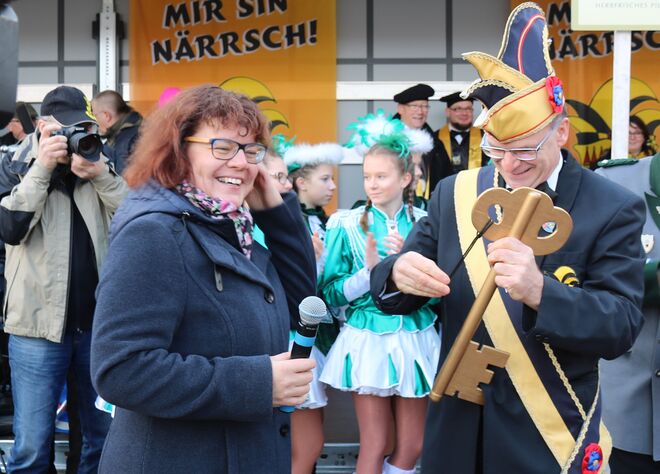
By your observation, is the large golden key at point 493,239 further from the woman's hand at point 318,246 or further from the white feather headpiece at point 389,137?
the white feather headpiece at point 389,137

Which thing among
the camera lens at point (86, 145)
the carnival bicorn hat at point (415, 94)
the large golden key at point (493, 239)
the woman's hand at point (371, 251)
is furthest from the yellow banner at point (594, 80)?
the large golden key at point (493, 239)

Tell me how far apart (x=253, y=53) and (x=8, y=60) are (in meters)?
5.97

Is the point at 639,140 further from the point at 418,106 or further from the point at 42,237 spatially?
the point at 42,237

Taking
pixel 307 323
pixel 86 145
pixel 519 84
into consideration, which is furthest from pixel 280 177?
pixel 307 323

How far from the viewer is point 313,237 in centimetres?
419

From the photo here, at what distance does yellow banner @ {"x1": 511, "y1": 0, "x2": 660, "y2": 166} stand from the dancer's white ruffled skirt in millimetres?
3970

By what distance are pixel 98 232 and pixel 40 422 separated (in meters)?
0.90

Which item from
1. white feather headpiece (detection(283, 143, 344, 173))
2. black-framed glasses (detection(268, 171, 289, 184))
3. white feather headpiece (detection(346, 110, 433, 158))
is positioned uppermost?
white feather headpiece (detection(346, 110, 433, 158))

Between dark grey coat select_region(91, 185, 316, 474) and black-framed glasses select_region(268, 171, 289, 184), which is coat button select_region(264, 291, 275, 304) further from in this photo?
black-framed glasses select_region(268, 171, 289, 184)

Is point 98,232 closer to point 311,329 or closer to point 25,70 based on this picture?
point 311,329

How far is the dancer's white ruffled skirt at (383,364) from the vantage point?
12.7 ft

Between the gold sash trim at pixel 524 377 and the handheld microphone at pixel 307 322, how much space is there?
56 centimetres

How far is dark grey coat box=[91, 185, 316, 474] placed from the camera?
187 centimetres

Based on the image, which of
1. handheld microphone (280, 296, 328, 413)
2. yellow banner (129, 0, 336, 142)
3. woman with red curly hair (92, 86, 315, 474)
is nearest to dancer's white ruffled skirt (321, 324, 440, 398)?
woman with red curly hair (92, 86, 315, 474)
